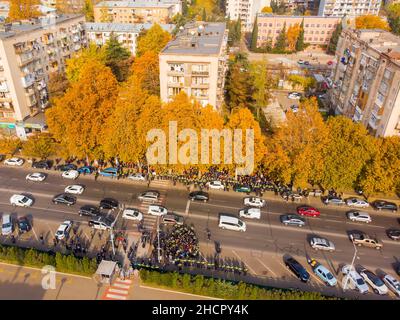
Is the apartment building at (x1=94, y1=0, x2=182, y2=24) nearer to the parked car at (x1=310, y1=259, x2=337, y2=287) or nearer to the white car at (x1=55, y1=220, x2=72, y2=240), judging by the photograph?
the white car at (x1=55, y1=220, x2=72, y2=240)

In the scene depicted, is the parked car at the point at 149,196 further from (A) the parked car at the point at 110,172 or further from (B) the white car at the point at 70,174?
(B) the white car at the point at 70,174

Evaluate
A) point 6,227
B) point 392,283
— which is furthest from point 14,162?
point 392,283

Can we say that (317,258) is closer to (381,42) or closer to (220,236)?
(220,236)

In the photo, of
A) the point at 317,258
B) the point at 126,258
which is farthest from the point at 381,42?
the point at 126,258

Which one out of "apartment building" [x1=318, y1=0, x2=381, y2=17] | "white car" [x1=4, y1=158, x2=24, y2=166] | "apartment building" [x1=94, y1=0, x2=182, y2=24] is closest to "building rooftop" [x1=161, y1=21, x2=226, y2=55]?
"white car" [x1=4, y1=158, x2=24, y2=166]

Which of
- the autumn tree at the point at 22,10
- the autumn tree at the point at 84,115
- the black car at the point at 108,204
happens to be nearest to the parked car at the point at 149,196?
the black car at the point at 108,204

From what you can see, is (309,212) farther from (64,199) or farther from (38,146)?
(38,146)
